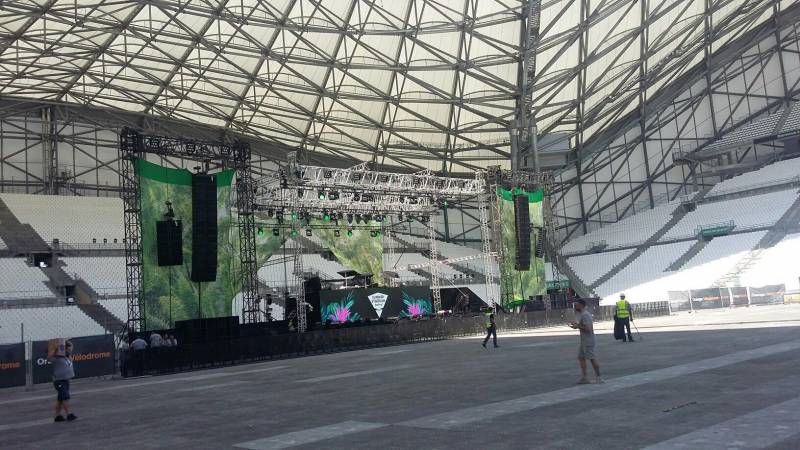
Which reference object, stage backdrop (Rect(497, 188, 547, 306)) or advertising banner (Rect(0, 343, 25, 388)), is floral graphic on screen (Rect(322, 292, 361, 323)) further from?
advertising banner (Rect(0, 343, 25, 388))

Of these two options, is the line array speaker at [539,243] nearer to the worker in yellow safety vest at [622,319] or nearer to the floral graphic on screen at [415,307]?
the floral graphic on screen at [415,307]

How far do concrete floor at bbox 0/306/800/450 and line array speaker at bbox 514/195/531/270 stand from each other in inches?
932

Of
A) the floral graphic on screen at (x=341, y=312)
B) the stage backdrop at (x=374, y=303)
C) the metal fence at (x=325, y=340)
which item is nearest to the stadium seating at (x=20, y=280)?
the floral graphic on screen at (x=341, y=312)

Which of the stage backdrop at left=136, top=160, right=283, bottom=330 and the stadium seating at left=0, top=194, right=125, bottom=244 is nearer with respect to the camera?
the stage backdrop at left=136, top=160, right=283, bottom=330

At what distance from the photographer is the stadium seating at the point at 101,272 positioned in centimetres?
4241

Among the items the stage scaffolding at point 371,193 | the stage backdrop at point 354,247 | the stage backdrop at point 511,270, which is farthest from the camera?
the stage backdrop at point 354,247

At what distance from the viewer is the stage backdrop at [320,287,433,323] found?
130 ft

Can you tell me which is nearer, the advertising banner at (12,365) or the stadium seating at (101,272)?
the advertising banner at (12,365)

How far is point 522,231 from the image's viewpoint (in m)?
42.6

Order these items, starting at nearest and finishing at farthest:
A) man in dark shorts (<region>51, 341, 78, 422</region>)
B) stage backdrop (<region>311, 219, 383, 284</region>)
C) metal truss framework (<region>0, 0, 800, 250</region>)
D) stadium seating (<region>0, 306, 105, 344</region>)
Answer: man in dark shorts (<region>51, 341, 78, 422</region>) < stadium seating (<region>0, 306, 105, 344</region>) < metal truss framework (<region>0, 0, 800, 250</region>) < stage backdrop (<region>311, 219, 383, 284</region>)

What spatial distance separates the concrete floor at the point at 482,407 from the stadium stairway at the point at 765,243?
27156 millimetres

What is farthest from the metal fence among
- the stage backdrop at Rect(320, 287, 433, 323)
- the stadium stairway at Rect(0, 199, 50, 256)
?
the stadium stairway at Rect(0, 199, 50, 256)

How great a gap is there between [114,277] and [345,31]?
22031 millimetres

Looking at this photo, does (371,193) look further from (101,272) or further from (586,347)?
(586,347)
